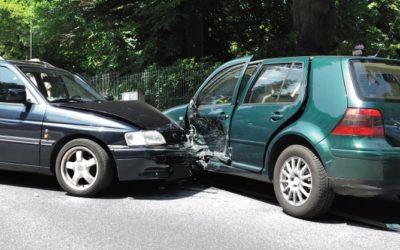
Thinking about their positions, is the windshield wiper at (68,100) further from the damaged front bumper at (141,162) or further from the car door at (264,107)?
the car door at (264,107)

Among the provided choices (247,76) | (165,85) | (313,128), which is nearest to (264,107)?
(247,76)

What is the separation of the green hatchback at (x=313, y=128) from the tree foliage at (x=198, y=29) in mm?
8403

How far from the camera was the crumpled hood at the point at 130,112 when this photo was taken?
6.44 meters

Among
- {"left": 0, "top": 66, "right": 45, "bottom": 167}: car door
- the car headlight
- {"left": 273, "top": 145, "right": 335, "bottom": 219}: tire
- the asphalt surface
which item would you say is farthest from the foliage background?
{"left": 273, "top": 145, "right": 335, "bottom": 219}: tire

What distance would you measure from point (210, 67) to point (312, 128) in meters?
10.1

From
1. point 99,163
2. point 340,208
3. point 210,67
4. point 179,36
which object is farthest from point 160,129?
point 179,36

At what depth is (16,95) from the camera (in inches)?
257

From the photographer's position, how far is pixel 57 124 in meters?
6.47

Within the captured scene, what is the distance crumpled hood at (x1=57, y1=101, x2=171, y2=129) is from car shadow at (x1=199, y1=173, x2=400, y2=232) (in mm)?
1358

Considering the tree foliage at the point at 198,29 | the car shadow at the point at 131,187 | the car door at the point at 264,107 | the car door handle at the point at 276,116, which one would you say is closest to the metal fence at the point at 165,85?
the tree foliage at the point at 198,29

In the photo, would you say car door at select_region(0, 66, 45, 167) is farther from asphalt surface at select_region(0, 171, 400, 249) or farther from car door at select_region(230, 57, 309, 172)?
car door at select_region(230, 57, 309, 172)

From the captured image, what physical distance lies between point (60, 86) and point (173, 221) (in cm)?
299

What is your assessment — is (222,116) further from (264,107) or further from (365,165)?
(365,165)

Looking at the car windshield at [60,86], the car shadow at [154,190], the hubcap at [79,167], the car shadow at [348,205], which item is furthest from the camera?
the car windshield at [60,86]
